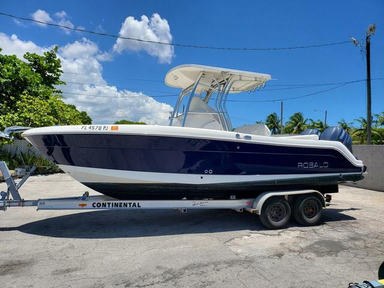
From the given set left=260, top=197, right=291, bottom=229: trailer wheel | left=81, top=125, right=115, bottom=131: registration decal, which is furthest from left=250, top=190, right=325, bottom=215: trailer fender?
left=81, top=125, right=115, bottom=131: registration decal

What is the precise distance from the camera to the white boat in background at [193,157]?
4488 mm

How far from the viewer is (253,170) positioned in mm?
4992

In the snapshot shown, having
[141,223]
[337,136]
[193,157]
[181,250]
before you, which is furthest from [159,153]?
[337,136]

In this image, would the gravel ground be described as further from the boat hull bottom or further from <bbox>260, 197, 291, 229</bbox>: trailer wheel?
the boat hull bottom

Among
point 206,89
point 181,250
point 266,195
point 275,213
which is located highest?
point 206,89

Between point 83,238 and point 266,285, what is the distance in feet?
9.83

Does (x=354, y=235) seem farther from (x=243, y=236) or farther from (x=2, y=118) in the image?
(x=2, y=118)

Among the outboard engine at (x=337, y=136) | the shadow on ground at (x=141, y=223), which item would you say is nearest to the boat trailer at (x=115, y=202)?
the shadow on ground at (x=141, y=223)

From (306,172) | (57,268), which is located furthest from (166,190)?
(306,172)

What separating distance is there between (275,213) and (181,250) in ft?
6.83

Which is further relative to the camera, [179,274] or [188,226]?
[188,226]

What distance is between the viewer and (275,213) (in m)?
5.11

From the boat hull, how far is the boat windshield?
2.90 ft

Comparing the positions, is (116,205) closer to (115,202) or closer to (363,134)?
(115,202)
